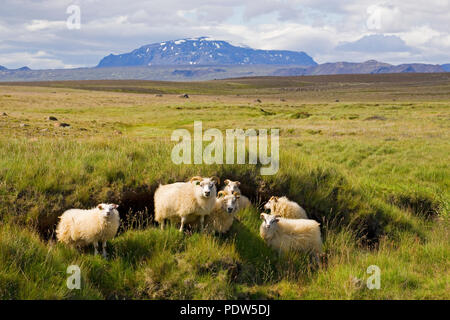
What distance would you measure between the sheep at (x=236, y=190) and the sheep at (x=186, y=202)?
2.26ft

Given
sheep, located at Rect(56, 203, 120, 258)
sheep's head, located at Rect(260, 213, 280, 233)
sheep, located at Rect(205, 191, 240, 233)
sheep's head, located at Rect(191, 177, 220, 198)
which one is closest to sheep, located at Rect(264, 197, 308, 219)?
sheep's head, located at Rect(260, 213, 280, 233)

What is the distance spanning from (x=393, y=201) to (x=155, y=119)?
139 feet

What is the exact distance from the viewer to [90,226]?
8.07 m

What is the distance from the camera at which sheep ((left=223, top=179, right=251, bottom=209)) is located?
31.9 feet

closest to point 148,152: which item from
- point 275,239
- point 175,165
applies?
point 175,165

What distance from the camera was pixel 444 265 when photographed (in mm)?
8508

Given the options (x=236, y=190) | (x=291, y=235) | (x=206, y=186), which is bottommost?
(x=291, y=235)

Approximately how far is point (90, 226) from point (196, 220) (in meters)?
2.69

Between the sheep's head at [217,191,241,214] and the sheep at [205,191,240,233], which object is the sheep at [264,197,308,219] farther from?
the sheep's head at [217,191,241,214]

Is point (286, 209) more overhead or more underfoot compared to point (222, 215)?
more underfoot

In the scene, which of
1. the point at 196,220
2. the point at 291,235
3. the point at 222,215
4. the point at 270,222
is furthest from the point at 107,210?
the point at 291,235

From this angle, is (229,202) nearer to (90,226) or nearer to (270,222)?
(270,222)

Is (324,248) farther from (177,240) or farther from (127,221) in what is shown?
(127,221)

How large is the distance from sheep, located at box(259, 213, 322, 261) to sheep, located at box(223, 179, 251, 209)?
3.30ft
